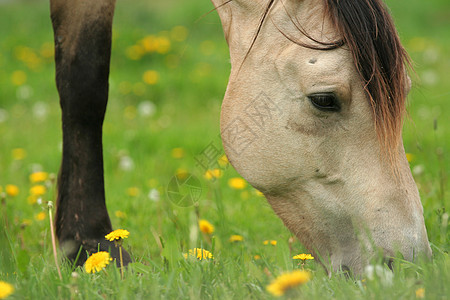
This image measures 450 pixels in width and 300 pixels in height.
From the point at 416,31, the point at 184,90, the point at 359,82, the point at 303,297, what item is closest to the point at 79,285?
the point at 303,297

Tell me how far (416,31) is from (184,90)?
5380 millimetres

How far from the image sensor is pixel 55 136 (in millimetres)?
5738

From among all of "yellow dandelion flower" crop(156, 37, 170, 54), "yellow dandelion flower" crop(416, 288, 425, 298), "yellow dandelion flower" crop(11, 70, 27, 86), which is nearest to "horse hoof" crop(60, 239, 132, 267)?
"yellow dandelion flower" crop(416, 288, 425, 298)

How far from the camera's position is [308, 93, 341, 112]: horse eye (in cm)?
222

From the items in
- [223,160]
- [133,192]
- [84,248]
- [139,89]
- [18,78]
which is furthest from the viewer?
[18,78]

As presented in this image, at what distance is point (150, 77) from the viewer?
7.00 metres

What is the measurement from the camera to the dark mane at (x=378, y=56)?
7.12 ft

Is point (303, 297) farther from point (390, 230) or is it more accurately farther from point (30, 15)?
point (30, 15)

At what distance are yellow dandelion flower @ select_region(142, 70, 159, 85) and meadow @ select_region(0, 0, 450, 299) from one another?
2cm

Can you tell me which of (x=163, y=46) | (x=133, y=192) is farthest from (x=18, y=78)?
(x=133, y=192)

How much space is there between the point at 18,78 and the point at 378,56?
600 cm

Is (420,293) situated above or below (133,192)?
above

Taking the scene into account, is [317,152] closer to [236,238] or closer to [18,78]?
[236,238]

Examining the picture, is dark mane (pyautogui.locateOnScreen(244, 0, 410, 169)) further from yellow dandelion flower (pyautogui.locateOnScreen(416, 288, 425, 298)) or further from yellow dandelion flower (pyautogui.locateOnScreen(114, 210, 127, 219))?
yellow dandelion flower (pyautogui.locateOnScreen(114, 210, 127, 219))
